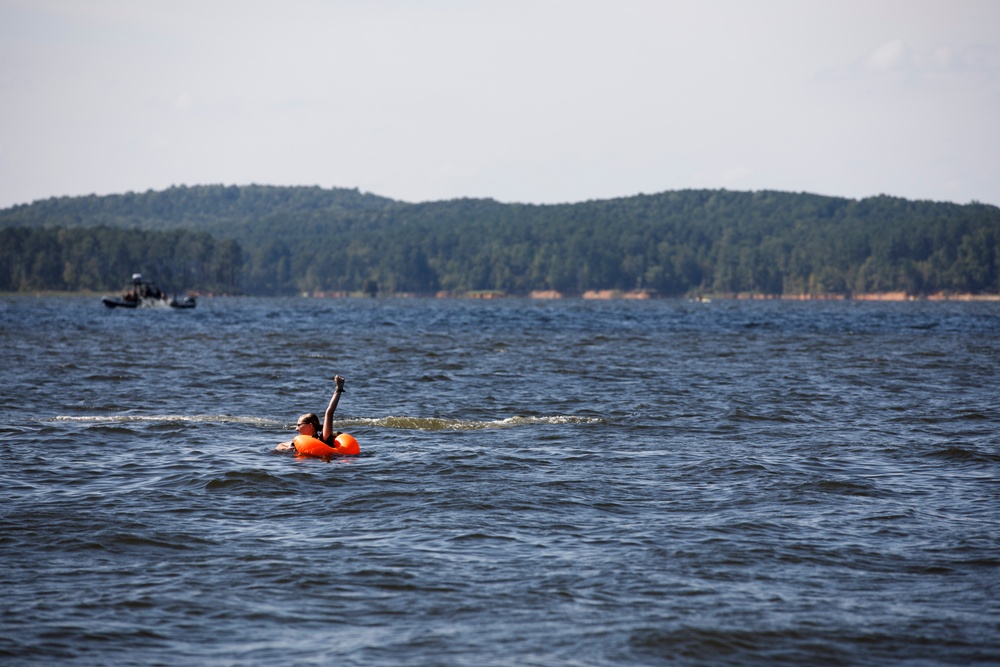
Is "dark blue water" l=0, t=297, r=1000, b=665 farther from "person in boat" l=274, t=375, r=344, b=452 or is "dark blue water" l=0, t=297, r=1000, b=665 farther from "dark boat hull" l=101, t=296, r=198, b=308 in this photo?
"dark boat hull" l=101, t=296, r=198, b=308

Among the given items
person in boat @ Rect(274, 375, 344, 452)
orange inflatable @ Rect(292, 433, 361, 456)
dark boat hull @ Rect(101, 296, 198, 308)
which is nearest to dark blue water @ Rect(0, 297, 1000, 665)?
orange inflatable @ Rect(292, 433, 361, 456)

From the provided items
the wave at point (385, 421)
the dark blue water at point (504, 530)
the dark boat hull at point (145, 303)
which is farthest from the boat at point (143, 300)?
the wave at point (385, 421)

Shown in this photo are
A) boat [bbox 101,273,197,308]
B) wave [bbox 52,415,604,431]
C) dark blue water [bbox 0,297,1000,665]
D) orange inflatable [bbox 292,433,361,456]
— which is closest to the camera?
dark blue water [bbox 0,297,1000,665]

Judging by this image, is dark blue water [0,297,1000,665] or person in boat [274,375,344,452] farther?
person in boat [274,375,344,452]

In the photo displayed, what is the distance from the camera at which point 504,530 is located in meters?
13.7

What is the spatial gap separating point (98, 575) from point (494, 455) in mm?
8939

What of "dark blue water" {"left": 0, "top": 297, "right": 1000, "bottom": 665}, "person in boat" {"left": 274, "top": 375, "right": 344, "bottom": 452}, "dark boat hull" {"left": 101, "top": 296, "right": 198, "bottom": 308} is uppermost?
"dark boat hull" {"left": 101, "top": 296, "right": 198, "bottom": 308}

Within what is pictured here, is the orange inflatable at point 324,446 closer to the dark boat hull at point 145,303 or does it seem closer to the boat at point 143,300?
the dark boat hull at point 145,303

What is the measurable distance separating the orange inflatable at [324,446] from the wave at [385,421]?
409cm

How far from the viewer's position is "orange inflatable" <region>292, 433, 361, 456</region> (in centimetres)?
1923

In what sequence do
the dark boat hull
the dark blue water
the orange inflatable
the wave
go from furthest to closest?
1. the dark boat hull
2. the wave
3. the orange inflatable
4. the dark blue water

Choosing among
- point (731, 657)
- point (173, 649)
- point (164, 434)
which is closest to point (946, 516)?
point (731, 657)

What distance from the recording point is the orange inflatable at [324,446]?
1923 centimetres

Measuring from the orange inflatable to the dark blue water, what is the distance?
471 millimetres
